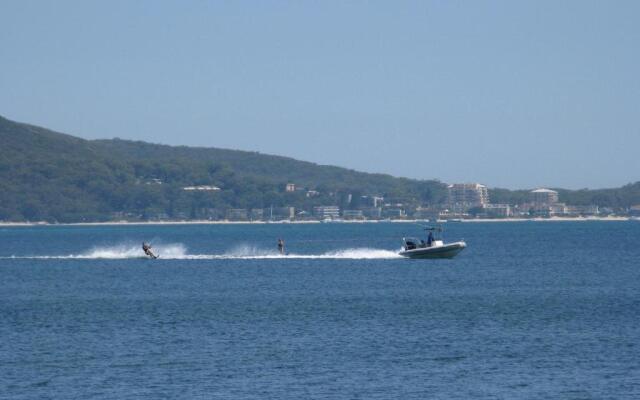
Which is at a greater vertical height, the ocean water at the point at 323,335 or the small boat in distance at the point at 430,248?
the small boat in distance at the point at 430,248

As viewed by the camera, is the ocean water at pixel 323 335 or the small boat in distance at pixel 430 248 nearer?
the ocean water at pixel 323 335

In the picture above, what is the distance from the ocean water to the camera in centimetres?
3703

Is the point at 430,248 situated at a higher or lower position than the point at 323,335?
higher

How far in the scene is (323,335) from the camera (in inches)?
1882

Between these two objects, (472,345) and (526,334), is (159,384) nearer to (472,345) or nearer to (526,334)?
(472,345)

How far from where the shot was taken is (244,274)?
8438 cm

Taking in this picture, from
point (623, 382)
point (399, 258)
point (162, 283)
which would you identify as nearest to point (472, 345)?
point (623, 382)

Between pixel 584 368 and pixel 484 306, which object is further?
pixel 484 306

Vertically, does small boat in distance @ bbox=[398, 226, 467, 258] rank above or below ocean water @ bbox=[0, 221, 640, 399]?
above

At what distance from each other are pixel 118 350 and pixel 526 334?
53.4ft

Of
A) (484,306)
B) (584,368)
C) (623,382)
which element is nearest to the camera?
(623,382)

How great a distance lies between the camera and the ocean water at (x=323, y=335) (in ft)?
121

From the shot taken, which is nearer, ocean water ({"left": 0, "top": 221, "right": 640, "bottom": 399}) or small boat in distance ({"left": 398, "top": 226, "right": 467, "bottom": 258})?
ocean water ({"left": 0, "top": 221, "right": 640, "bottom": 399})

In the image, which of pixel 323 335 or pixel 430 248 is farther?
pixel 430 248
